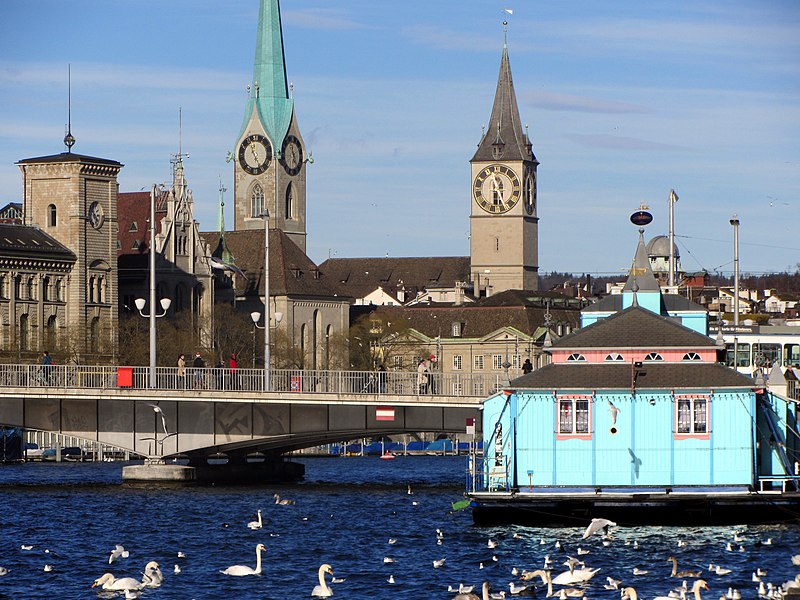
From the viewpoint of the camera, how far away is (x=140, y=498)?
89.4 meters

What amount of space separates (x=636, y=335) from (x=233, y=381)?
29026 millimetres

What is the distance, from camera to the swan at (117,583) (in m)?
56.9

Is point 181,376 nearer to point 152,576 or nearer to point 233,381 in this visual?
point 233,381

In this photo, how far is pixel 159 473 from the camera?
3853 inches

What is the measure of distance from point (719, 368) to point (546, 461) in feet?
23.1

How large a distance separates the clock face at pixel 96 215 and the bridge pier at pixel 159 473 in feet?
219

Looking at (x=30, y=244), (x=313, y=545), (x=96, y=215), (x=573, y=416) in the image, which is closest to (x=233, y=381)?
(x=313, y=545)

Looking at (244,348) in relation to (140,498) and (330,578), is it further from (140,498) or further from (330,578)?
(330,578)

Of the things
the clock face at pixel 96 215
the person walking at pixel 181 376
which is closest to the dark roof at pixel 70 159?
the clock face at pixel 96 215

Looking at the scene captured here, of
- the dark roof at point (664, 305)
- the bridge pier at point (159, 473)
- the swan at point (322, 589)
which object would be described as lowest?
the swan at point (322, 589)

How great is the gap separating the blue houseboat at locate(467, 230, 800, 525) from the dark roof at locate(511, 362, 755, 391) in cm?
4

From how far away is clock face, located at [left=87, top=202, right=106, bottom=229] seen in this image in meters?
163

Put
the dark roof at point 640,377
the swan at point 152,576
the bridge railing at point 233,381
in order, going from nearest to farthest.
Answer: the swan at point 152,576
the dark roof at point 640,377
the bridge railing at point 233,381

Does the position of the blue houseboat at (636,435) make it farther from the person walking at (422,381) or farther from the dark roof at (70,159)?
the dark roof at (70,159)
